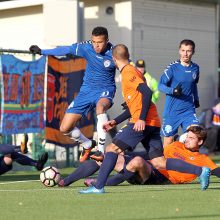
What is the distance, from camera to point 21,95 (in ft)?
59.2

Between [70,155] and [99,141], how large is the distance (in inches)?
191

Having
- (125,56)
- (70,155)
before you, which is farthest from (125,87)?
(70,155)

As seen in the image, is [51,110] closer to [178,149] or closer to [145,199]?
[178,149]

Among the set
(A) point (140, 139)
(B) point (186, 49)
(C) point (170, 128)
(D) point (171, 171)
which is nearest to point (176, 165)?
(D) point (171, 171)

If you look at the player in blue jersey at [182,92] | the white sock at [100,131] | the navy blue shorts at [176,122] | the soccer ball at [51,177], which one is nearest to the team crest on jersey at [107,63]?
the white sock at [100,131]

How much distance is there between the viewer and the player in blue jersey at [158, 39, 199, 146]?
49.5 ft

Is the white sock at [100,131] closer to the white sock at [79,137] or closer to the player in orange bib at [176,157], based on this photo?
the white sock at [79,137]

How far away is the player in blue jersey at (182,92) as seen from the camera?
594 inches

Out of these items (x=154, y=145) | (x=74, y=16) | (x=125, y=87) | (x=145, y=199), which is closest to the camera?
(x=145, y=199)

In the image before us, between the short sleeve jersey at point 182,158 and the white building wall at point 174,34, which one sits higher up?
the white building wall at point 174,34

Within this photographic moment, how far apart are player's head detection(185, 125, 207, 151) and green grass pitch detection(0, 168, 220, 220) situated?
1.83 feet

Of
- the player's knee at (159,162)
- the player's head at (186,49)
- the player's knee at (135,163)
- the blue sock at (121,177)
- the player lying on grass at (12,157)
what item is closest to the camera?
the player's knee at (135,163)

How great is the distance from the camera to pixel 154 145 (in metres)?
12.7

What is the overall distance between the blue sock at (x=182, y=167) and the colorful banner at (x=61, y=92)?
6.25 metres
